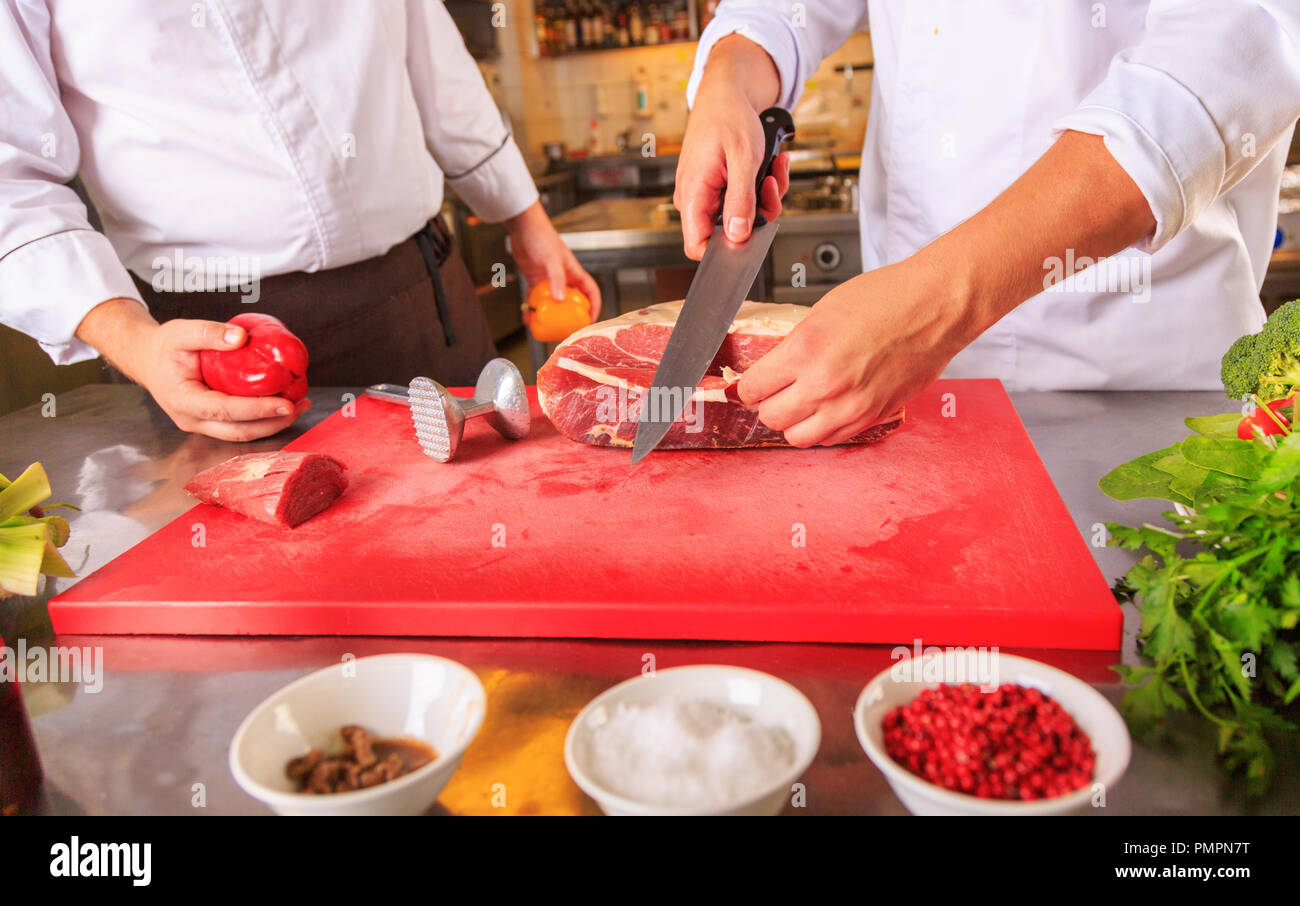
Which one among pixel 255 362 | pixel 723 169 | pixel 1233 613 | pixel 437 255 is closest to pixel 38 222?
pixel 255 362

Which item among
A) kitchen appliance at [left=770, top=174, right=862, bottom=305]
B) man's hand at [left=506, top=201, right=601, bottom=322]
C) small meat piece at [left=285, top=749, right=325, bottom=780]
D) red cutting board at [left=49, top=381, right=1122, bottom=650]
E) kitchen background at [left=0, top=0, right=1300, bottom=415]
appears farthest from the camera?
kitchen background at [left=0, top=0, right=1300, bottom=415]

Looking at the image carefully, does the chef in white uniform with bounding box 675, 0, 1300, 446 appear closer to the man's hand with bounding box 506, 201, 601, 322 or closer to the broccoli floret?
the broccoli floret

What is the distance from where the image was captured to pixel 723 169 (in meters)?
1.60

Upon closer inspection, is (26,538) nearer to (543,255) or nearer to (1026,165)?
(543,255)

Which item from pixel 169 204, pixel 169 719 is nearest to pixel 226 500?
pixel 169 719

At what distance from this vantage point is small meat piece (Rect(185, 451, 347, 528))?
1.36m

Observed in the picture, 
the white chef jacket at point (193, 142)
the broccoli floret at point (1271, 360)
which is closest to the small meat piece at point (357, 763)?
the broccoli floret at point (1271, 360)

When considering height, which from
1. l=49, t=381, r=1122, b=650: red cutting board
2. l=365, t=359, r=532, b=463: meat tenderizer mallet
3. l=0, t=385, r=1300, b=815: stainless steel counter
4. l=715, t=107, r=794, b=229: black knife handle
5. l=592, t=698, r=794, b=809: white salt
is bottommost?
l=0, t=385, r=1300, b=815: stainless steel counter

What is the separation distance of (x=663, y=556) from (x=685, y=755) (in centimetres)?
46

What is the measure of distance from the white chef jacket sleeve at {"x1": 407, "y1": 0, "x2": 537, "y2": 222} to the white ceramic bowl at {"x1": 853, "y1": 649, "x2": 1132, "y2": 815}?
6.61ft

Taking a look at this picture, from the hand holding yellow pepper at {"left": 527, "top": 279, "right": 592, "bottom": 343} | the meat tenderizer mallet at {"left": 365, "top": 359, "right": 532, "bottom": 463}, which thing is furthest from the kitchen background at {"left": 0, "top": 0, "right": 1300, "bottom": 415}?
the meat tenderizer mallet at {"left": 365, "top": 359, "right": 532, "bottom": 463}

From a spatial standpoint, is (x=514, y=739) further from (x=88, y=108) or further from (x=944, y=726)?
(x=88, y=108)

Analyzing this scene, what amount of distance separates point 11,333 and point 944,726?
322cm

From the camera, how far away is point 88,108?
74.5 inches
